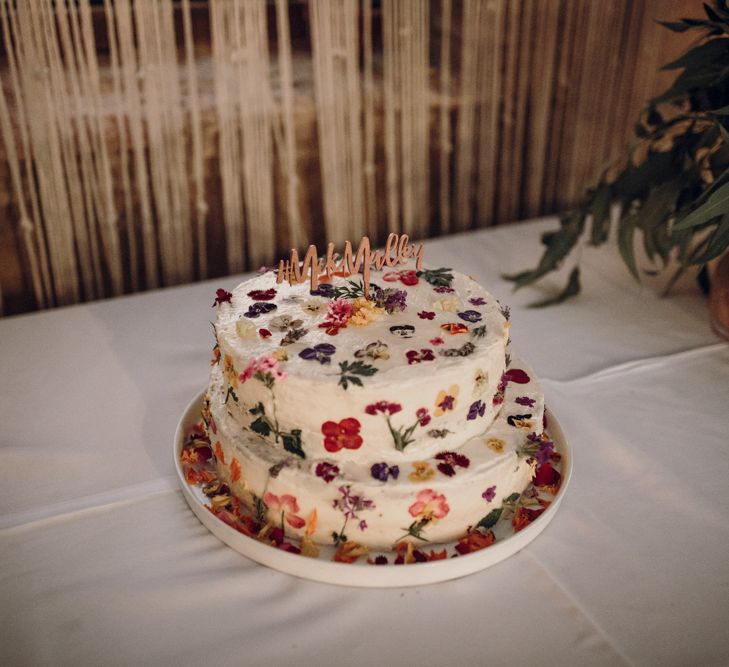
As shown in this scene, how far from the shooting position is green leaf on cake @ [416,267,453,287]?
146 centimetres

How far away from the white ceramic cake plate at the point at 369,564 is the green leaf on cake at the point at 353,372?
0.97 feet

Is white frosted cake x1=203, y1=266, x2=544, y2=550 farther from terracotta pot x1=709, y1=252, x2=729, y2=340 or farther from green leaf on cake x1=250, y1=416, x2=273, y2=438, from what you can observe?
terracotta pot x1=709, y1=252, x2=729, y2=340

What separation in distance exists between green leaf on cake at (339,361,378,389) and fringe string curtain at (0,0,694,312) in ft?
3.84

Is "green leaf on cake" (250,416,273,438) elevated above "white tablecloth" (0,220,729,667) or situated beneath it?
elevated above

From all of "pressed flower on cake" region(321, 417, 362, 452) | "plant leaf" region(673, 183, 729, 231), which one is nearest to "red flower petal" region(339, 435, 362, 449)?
"pressed flower on cake" region(321, 417, 362, 452)

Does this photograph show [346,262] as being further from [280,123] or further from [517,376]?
[280,123]

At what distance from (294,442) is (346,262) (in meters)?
0.38

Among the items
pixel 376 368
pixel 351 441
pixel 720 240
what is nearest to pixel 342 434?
pixel 351 441

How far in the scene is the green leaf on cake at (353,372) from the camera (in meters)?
1.17

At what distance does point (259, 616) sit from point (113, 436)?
0.60 m

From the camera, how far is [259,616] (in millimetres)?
1192

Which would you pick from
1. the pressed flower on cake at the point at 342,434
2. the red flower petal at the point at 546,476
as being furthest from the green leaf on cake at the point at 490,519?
the pressed flower on cake at the point at 342,434

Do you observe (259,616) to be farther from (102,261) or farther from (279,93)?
(279,93)

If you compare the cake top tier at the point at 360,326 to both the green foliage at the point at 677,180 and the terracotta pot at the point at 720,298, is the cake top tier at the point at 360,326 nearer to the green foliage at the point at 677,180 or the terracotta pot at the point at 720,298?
the green foliage at the point at 677,180
